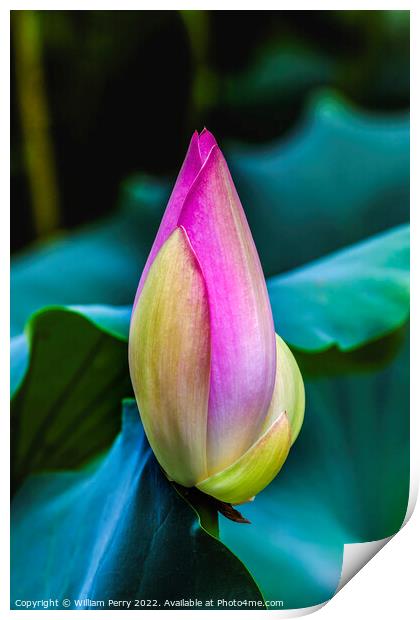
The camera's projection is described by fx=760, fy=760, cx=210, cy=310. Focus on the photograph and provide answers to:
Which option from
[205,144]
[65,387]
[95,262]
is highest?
[205,144]

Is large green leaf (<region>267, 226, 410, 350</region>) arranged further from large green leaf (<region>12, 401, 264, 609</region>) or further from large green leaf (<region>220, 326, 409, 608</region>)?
large green leaf (<region>12, 401, 264, 609</region>)

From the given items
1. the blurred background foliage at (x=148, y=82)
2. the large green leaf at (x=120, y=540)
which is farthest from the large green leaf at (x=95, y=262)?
the large green leaf at (x=120, y=540)

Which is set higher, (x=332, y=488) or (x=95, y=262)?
(x=95, y=262)

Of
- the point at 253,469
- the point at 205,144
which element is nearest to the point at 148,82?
the point at 205,144

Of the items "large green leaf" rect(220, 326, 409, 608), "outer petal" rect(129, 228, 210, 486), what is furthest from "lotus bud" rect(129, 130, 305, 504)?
"large green leaf" rect(220, 326, 409, 608)

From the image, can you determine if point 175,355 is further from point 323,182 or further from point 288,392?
point 323,182

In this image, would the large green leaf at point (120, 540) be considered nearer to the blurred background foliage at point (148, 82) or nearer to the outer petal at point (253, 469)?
the outer petal at point (253, 469)
